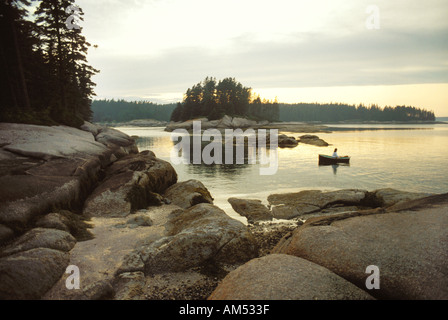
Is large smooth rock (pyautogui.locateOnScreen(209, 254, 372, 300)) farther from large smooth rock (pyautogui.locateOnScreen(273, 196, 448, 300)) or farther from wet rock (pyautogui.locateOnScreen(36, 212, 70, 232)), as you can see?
wet rock (pyautogui.locateOnScreen(36, 212, 70, 232))

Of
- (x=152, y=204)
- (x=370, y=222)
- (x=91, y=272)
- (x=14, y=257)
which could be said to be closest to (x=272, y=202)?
(x=152, y=204)

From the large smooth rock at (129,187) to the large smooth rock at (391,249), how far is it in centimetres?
872

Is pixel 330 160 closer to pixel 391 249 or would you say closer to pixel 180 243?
pixel 391 249

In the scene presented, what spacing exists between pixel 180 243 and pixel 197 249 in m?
0.54

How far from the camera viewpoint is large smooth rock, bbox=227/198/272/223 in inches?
560

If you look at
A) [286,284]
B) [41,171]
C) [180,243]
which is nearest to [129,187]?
[41,171]

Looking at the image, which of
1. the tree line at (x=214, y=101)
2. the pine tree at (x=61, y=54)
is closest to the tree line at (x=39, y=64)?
the pine tree at (x=61, y=54)

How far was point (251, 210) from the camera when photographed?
49.3 ft

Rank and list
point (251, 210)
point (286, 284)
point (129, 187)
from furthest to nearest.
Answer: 1. point (251, 210)
2. point (129, 187)
3. point (286, 284)

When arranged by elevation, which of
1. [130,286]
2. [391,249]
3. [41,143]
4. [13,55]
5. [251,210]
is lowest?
[251,210]

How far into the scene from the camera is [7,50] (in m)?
24.9

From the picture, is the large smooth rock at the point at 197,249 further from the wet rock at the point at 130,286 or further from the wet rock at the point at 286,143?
the wet rock at the point at 286,143

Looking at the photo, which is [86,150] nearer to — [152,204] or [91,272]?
[152,204]

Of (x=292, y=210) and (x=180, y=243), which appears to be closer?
(x=180, y=243)
